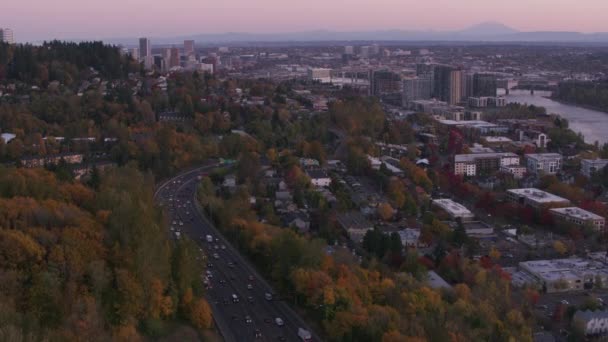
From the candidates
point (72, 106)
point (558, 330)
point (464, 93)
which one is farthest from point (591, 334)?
point (464, 93)

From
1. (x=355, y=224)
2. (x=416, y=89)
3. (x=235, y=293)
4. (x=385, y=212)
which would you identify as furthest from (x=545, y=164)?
(x=416, y=89)

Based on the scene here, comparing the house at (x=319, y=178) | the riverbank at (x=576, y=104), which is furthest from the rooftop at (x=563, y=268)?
the riverbank at (x=576, y=104)

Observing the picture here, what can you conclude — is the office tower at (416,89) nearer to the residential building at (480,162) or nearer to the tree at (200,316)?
the residential building at (480,162)

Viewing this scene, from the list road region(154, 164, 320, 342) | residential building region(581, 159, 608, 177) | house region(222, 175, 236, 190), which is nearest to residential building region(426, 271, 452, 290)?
road region(154, 164, 320, 342)

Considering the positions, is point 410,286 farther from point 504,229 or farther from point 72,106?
point 72,106

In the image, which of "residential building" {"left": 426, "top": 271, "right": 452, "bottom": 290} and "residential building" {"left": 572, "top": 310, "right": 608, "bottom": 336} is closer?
"residential building" {"left": 572, "top": 310, "right": 608, "bottom": 336}

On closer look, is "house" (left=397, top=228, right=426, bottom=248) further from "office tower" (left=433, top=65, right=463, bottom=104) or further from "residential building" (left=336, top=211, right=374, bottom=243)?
"office tower" (left=433, top=65, right=463, bottom=104)

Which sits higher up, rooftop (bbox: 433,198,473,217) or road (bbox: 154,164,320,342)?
rooftop (bbox: 433,198,473,217)
